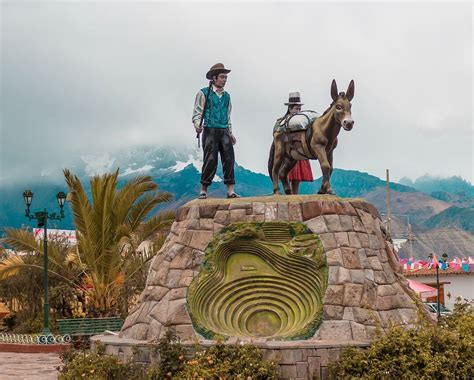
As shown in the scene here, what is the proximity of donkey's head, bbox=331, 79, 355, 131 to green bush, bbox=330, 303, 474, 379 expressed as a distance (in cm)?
320

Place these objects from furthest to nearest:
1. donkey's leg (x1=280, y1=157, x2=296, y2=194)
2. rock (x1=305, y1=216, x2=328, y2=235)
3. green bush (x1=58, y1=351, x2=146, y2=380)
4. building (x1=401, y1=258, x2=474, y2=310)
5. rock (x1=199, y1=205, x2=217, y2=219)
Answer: building (x1=401, y1=258, x2=474, y2=310)
donkey's leg (x1=280, y1=157, x2=296, y2=194)
rock (x1=199, y1=205, x2=217, y2=219)
rock (x1=305, y1=216, x2=328, y2=235)
green bush (x1=58, y1=351, x2=146, y2=380)

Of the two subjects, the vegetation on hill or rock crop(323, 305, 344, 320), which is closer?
rock crop(323, 305, 344, 320)

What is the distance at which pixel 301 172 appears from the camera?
490 inches

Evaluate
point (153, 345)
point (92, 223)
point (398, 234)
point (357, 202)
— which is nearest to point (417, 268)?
point (92, 223)

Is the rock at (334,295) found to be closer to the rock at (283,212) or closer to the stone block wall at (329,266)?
the stone block wall at (329,266)

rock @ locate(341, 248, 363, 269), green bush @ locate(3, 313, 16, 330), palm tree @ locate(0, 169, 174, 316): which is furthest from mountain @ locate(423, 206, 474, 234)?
rock @ locate(341, 248, 363, 269)

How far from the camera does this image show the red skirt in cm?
1236

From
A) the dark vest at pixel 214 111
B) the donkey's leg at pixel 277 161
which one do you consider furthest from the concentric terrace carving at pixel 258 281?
the dark vest at pixel 214 111

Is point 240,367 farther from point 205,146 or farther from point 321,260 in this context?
point 205,146

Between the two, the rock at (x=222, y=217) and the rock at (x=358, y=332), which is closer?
the rock at (x=358, y=332)

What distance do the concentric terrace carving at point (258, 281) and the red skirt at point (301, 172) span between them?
6.31 feet

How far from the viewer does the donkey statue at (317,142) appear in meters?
11.1

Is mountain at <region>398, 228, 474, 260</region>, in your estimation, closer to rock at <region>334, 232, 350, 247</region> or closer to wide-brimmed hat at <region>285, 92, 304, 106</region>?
wide-brimmed hat at <region>285, 92, 304, 106</region>

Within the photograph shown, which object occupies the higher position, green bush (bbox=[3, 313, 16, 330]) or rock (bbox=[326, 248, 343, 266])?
rock (bbox=[326, 248, 343, 266])
